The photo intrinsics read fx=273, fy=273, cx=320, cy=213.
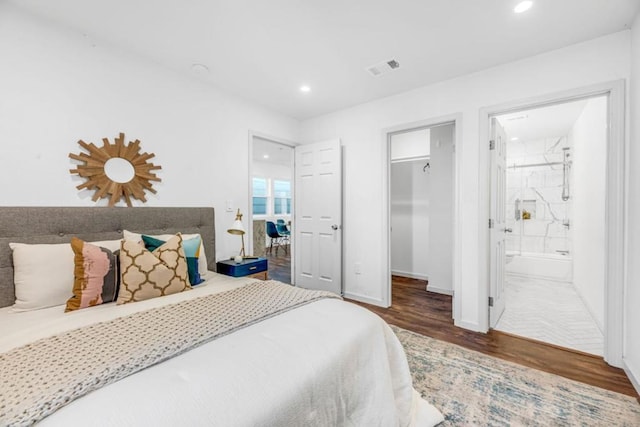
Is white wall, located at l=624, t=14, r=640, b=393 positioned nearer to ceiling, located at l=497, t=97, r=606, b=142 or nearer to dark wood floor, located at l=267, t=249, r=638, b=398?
dark wood floor, located at l=267, t=249, r=638, b=398

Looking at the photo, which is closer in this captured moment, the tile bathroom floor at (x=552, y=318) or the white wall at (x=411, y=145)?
the tile bathroom floor at (x=552, y=318)

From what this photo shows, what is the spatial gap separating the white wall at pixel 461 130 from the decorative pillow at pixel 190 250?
79.0 inches

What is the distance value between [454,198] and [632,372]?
1747 mm

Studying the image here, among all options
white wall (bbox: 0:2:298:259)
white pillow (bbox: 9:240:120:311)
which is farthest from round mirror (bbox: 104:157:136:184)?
white pillow (bbox: 9:240:120:311)

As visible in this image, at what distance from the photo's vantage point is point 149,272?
1710 millimetres

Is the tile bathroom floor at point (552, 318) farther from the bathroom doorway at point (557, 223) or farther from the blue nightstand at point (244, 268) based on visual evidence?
the blue nightstand at point (244, 268)

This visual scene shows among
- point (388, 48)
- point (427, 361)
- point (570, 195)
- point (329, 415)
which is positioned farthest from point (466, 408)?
point (570, 195)

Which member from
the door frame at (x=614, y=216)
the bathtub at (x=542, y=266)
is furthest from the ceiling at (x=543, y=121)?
the bathtub at (x=542, y=266)

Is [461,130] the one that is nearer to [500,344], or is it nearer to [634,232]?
[634,232]

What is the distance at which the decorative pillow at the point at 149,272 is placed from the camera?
1654 millimetres

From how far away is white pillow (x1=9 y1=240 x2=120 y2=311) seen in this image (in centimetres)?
158

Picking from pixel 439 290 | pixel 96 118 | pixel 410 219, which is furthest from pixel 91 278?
pixel 410 219

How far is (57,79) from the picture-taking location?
1983mm

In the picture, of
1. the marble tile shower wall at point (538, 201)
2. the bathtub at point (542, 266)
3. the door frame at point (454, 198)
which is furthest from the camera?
the marble tile shower wall at point (538, 201)
